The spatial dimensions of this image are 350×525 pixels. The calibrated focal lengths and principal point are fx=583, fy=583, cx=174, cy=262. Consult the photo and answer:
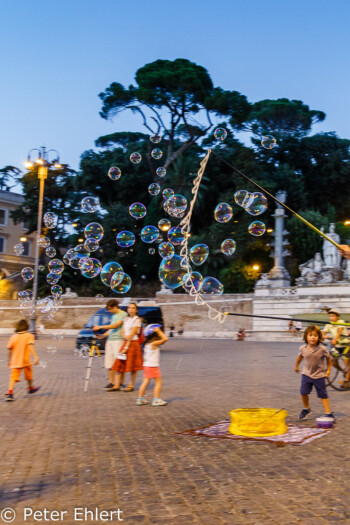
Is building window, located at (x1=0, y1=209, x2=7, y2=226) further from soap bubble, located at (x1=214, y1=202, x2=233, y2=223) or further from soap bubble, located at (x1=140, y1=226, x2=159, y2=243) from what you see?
soap bubble, located at (x1=214, y1=202, x2=233, y2=223)

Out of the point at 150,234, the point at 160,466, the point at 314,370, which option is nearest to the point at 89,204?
the point at 150,234

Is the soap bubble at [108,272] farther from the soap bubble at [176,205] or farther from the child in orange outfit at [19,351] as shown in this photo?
the child in orange outfit at [19,351]

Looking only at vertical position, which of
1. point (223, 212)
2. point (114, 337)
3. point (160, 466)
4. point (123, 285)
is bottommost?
point (160, 466)

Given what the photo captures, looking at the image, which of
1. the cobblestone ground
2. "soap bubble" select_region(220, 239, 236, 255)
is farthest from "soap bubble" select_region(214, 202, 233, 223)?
the cobblestone ground

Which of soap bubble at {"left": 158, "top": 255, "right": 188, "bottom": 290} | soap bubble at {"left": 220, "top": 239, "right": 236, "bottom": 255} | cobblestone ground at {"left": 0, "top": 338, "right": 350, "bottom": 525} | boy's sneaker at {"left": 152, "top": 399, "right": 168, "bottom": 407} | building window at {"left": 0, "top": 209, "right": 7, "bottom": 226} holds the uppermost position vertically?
building window at {"left": 0, "top": 209, "right": 7, "bottom": 226}

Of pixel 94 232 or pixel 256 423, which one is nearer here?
pixel 256 423

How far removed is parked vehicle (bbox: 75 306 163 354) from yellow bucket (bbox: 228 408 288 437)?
1178 centimetres

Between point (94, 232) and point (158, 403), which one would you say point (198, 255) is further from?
point (158, 403)

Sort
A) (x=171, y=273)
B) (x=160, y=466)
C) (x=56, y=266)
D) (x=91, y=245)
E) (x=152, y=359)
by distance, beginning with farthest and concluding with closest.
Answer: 1. (x=56, y=266)
2. (x=91, y=245)
3. (x=171, y=273)
4. (x=152, y=359)
5. (x=160, y=466)

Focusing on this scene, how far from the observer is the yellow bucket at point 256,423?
610 centimetres

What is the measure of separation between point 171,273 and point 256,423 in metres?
6.90

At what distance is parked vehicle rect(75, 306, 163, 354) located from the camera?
18906mm

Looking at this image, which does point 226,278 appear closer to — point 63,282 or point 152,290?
point 152,290

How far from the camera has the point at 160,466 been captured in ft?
16.0
